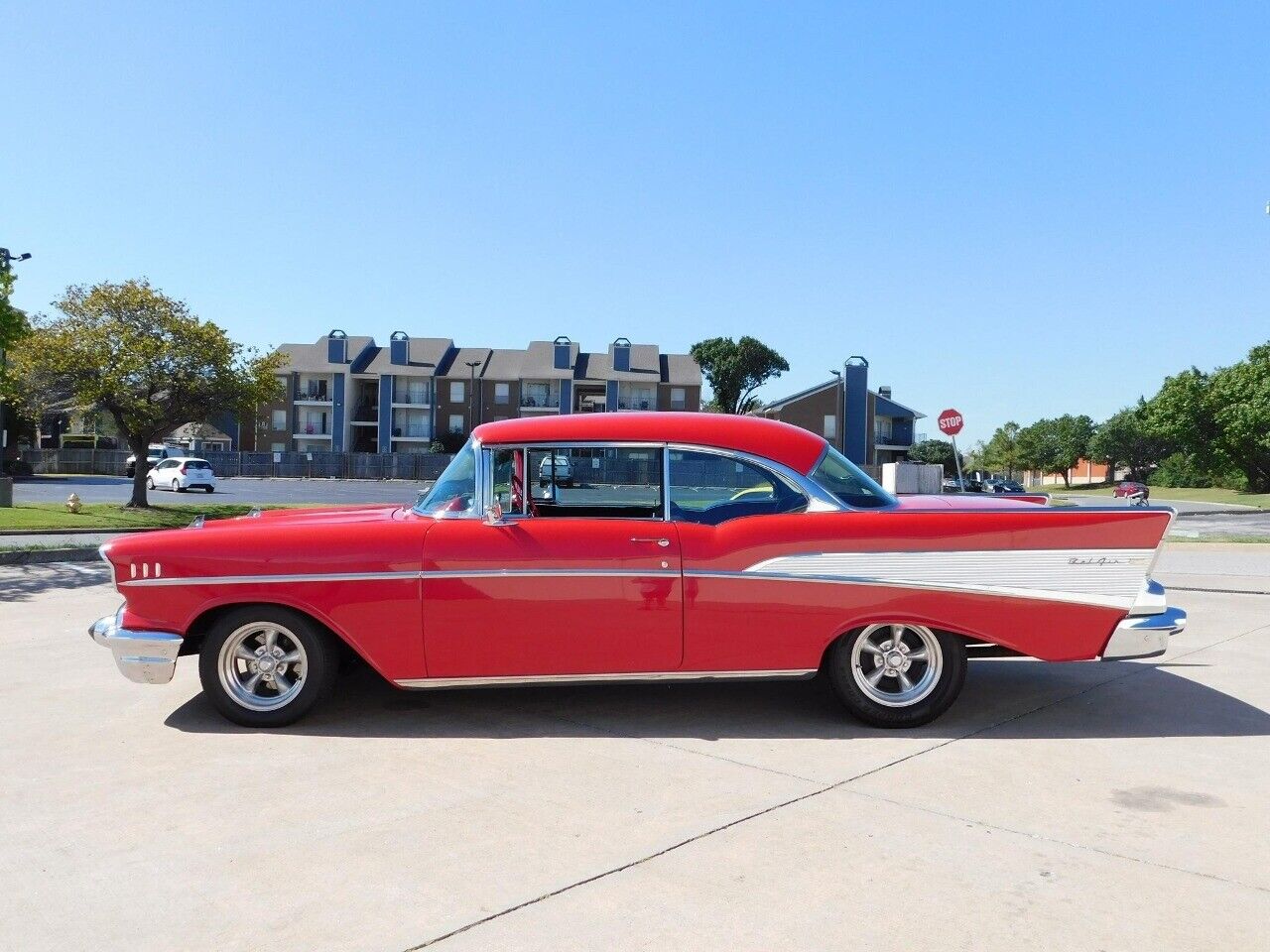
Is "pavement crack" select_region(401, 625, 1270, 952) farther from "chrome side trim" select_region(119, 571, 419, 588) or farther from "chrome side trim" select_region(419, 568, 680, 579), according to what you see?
"chrome side trim" select_region(119, 571, 419, 588)

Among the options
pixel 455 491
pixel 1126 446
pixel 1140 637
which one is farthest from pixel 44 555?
pixel 1126 446

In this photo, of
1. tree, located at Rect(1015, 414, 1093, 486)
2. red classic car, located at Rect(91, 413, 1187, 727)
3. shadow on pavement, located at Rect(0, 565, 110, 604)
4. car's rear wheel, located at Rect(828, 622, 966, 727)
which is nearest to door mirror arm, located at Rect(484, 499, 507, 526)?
red classic car, located at Rect(91, 413, 1187, 727)

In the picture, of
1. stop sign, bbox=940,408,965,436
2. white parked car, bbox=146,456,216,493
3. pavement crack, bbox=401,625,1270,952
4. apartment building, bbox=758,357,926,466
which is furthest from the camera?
apartment building, bbox=758,357,926,466

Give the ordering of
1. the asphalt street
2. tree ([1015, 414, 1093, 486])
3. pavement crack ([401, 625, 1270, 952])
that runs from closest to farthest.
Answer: pavement crack ([401, 625, 1270, 952]), the asphalt street, tree ([1015, 414, 1093, 486])

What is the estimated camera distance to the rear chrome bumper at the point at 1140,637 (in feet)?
15.4

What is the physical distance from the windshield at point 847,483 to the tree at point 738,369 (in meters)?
74.8

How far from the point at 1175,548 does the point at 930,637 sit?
1420cm

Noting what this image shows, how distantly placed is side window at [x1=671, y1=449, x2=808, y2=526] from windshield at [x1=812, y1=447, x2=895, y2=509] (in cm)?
19

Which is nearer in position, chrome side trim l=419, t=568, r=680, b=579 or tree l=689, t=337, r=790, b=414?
chrome side trim l=419, t=568, r=680, b=579

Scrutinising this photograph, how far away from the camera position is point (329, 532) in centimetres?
470

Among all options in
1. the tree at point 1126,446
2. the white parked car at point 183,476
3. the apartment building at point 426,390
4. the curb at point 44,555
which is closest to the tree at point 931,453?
the tree at point 1126,446

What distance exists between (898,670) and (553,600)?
1817 millimetres

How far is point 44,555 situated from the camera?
13.4m

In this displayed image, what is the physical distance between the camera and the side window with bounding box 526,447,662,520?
4770 millimetres
